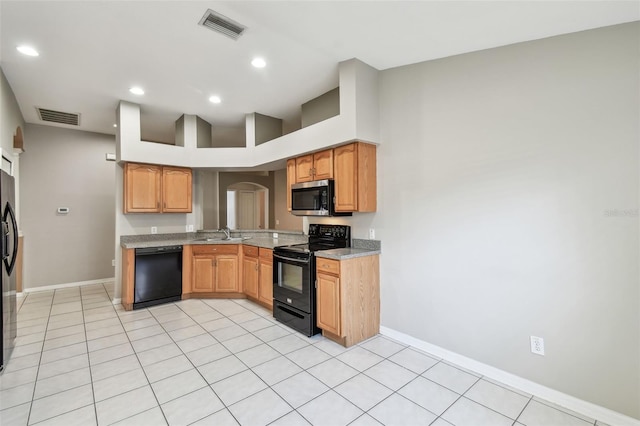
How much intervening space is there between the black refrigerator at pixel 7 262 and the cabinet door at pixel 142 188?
1407 millimetres

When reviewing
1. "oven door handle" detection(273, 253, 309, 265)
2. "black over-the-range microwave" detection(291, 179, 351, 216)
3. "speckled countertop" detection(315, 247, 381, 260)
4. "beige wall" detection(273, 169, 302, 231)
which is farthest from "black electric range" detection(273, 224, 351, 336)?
"beige wall" detection(273, 169, 302, 231)

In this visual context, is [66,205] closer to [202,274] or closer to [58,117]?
[58,117]

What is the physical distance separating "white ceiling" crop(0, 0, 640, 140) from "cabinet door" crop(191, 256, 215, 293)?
7.79 ft

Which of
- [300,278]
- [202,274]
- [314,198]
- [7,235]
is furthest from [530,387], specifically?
[7,235]

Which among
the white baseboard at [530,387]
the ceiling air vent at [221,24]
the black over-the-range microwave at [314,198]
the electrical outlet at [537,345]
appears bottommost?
the white baseboard at [530,387]

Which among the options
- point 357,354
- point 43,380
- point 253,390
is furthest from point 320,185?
point 43,380

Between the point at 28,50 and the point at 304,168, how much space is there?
2936mm

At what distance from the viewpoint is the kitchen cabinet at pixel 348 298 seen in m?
2.84

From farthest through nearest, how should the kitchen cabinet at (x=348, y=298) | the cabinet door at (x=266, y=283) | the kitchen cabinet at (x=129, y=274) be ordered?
the kitchen cabinet at (x=129, y=274)
the cabinet door at (x=266, y=283)
the kitchen cabinet at (x=348, y=298)

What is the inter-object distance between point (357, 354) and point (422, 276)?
3.22 ft

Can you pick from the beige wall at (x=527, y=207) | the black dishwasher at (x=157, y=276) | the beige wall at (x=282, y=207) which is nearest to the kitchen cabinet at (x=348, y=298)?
the beige wall at (x=527, y=207)

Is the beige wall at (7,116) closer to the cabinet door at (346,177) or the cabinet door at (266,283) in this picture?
the cabinet door at (266,283)

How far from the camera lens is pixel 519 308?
2.21 metres

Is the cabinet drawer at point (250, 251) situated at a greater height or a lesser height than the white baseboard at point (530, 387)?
greater
